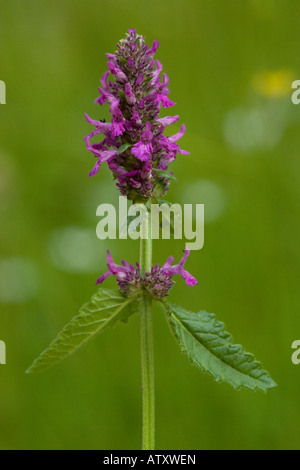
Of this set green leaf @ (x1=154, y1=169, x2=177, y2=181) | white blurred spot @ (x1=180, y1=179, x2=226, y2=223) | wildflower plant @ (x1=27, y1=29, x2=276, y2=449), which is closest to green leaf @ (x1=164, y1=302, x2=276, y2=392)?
wildflower plant @ (x1=27, y1=29, x2=276, y2=449)

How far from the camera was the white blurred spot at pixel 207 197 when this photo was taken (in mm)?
3301

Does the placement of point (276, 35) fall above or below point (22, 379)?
above

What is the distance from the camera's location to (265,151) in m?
3.11

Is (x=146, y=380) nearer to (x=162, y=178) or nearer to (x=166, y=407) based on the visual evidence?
(x=162, y=178)

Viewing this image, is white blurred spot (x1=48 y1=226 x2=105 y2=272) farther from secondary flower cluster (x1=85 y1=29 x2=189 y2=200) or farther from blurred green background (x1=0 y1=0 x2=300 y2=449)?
secondary flower cluster (x1=85 y1=29 x2=189 y2=200)

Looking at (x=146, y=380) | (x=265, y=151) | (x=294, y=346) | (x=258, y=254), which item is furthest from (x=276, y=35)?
(x=146, y=380)

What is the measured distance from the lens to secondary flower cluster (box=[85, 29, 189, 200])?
1.47 m

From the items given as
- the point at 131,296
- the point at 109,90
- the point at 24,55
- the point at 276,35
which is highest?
the point at 24,55

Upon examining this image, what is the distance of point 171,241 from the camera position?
11.2ft

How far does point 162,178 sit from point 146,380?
0.51 metres

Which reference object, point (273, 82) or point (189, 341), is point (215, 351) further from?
point (273, 82)

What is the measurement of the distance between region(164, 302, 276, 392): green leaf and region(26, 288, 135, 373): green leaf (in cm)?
14

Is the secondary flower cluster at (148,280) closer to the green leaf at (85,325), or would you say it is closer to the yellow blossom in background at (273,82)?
the green leaf at (85,325)

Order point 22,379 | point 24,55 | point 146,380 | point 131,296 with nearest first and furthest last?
point 146,380 < point 131,296 < point 22,379 < point 24,55
